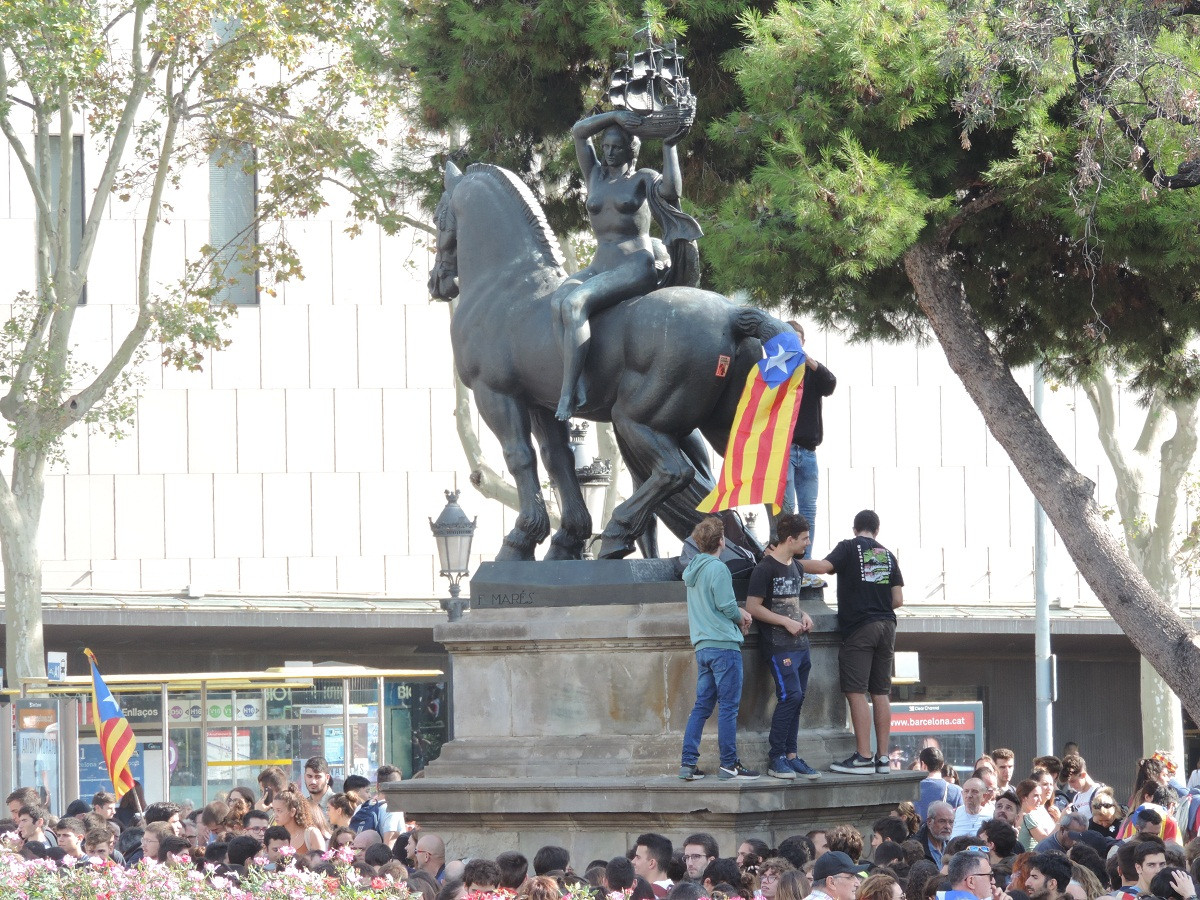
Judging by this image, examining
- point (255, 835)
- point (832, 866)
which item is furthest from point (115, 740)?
point (832, 866)

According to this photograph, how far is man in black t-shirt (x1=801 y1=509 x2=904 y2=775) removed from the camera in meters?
11.7

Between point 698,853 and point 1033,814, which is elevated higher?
point 698,853

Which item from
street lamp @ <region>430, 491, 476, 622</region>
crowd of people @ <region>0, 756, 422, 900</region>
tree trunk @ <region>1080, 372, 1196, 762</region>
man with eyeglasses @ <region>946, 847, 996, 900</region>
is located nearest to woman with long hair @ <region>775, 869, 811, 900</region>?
man with eyeglasses @ <region>946, 847, 996, 900</region>

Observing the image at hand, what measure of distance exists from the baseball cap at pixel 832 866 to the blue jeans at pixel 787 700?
2.35 m

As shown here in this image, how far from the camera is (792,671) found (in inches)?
437

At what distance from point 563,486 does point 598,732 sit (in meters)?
1.62

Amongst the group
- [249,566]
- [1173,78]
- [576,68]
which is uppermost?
[576,68]

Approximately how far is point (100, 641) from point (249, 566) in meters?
2.57

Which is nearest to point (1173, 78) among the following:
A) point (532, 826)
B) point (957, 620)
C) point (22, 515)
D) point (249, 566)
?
point (532, 826)

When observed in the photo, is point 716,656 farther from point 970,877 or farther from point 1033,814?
point 1033,814

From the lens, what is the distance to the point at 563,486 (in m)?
12.5

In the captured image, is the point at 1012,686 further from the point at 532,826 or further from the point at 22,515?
the point at 532,826

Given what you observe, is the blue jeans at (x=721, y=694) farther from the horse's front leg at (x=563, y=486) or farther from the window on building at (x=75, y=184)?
the window on building at (x=75, y=184)

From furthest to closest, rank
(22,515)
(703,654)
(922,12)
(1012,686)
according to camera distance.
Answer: (1012,686)
(22,515)
(922,12)
(703,654)
